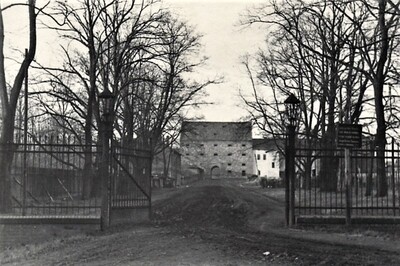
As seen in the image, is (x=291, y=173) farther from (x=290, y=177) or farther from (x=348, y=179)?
(x=348, y=179)

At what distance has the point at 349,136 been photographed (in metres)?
13.6

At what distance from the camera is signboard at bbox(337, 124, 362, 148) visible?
13508mm

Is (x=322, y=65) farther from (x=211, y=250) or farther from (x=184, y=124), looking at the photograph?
(x=211, y=250)

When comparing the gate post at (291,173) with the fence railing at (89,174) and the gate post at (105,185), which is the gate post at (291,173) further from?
the gate post at (105,185)

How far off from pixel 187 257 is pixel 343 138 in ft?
20.7

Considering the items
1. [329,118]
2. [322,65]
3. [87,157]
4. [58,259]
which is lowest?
[58,259]

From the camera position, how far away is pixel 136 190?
1543 centimetres

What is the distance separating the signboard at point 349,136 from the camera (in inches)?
532

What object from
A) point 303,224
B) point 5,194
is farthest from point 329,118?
point 5,194

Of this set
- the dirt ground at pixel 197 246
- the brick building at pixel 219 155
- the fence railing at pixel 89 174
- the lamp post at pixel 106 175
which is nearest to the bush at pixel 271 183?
the dirt ground at pixel 197 246

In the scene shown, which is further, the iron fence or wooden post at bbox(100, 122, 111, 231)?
the iron fence

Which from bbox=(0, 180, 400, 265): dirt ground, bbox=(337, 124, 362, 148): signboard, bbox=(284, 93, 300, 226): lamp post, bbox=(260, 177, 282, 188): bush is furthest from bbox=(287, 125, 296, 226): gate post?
bbox=(260, 177, 282, 188): bush

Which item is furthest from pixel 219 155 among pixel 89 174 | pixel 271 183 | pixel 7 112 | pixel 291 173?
pixel 291 173

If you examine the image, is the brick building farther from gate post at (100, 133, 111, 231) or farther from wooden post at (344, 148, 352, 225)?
wooden post at (344, 148, 352, 225)
